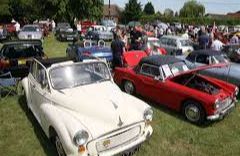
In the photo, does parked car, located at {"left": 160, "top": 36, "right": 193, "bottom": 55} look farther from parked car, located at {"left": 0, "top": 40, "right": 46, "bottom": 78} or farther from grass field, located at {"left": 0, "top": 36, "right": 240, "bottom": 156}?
grass field, located at {"left": 0, "top": 36, "right": 240, "bottom": 156}

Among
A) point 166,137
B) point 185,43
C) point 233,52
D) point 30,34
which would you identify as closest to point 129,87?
point 166,137

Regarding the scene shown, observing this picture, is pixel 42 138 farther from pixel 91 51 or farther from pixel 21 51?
pixel 91 51

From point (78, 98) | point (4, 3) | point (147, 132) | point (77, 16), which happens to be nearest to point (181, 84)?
point (147, 132)

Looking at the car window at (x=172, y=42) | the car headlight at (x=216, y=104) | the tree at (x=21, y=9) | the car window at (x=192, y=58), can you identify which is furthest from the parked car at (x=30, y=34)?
the tree at (x=21, y=9)

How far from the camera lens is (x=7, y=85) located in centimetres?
1034

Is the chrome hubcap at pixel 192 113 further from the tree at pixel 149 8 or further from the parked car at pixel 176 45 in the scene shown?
the tree at pixel 149 8

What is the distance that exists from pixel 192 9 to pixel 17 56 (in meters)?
89.8

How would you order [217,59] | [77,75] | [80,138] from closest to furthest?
[80,138]
[77,75]
[217,59]

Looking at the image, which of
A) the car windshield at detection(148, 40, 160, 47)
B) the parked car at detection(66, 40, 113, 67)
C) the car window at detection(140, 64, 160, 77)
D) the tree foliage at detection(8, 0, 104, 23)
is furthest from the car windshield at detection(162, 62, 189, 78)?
the tree foliage at detection(8, 0, 104, 23)

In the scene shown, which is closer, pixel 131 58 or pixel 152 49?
pixel 131 58

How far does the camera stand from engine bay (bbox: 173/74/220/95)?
28.3ft

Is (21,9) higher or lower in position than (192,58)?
higher

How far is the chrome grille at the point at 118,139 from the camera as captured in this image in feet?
18.8

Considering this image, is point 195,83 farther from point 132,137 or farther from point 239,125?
point 132,137
